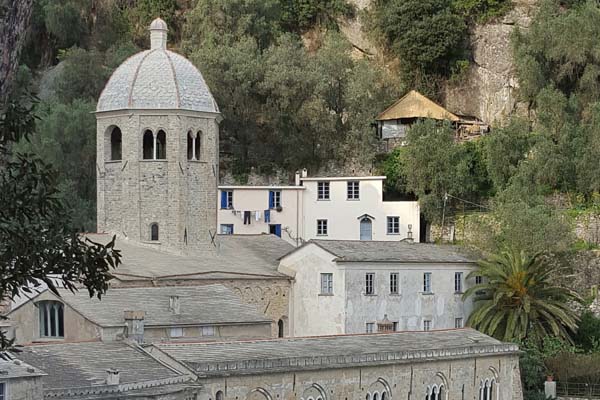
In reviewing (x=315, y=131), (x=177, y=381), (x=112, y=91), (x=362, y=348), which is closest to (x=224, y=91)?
(x=315, y=131)

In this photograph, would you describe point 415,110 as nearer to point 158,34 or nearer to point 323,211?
point 323,211

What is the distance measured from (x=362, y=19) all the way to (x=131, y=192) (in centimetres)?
3300

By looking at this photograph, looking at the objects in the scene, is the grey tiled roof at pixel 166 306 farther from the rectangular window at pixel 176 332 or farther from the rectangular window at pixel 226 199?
the rectangular window at pixel 226 199

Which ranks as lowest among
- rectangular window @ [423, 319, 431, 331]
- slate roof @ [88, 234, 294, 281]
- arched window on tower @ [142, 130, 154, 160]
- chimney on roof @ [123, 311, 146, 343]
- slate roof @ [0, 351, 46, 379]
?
rectangular window @ [423, 319, 431, 331]

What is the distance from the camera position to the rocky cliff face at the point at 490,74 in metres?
76.7

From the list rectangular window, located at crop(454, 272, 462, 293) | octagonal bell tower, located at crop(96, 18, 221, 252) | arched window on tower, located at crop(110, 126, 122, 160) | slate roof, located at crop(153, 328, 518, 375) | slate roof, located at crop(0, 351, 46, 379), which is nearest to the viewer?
slate roof, located at crop(0, 351, 46, 379)

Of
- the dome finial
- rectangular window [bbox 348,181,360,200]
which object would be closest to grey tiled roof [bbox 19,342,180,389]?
the dome finial

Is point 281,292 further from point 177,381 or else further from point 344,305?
point 177,381

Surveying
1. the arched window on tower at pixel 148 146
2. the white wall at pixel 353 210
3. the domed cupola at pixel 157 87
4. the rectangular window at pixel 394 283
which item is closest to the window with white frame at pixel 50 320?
the arched window on tower at pixel 148 146

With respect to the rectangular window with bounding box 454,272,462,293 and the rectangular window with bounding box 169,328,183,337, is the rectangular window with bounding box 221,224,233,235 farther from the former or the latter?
the rectangular window with bounding box 169,328,183,337

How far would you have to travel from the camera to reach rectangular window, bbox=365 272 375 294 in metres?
54.4

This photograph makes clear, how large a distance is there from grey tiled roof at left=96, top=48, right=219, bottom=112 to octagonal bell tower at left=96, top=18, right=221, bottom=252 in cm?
4

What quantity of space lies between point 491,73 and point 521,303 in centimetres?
2717

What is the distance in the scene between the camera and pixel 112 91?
53.8 m
